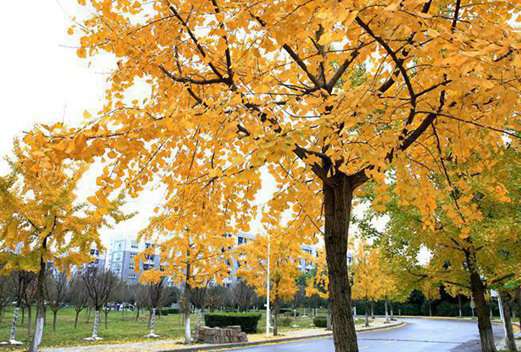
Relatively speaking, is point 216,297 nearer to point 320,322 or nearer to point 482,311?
point 320,322

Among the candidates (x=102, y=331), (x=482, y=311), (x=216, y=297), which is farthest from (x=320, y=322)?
(x=482, y=311)

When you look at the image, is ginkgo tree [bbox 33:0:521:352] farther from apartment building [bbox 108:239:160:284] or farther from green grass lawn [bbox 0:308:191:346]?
apartment building [bbox 108:239:160:284]

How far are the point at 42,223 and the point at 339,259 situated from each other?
9056 millimetres

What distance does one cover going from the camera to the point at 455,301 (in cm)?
4650

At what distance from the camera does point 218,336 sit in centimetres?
1563

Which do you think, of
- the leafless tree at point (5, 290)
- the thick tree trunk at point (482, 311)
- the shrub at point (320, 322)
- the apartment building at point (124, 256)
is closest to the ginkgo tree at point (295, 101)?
the thick tree trunk at point (482, 311)

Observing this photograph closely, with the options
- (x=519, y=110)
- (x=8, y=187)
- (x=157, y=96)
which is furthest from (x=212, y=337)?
(x=519, y=110)

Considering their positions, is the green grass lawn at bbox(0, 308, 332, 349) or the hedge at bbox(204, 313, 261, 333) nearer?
the green grass lawn at bbox(0, 308, 332, 349)

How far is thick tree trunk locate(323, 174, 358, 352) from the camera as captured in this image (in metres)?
3.51

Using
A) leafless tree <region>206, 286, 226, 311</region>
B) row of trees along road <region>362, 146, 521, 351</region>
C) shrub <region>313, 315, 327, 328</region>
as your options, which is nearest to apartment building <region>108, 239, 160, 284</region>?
leafless tree <region>206, 286, 226, 311</region>

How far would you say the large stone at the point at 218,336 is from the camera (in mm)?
15578

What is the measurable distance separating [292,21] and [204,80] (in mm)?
1347

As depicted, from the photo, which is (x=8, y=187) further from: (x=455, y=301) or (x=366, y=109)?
(x=455, y=301)

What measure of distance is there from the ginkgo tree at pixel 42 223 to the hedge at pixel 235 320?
12.2m
